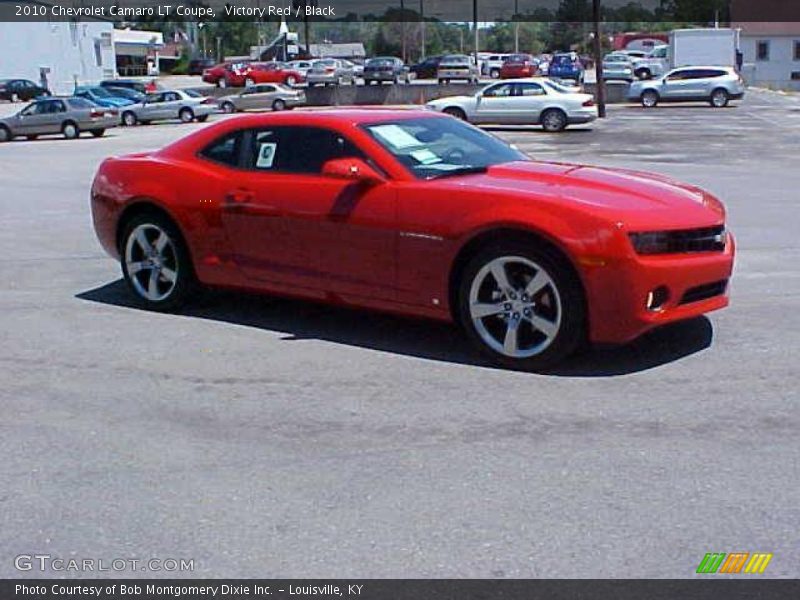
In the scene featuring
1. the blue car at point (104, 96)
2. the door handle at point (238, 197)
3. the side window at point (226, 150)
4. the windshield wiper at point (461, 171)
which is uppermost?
the side window at point (226, 150)

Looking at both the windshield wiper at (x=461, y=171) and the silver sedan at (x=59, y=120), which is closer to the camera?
the windshield wiper at (x=461, y=171)

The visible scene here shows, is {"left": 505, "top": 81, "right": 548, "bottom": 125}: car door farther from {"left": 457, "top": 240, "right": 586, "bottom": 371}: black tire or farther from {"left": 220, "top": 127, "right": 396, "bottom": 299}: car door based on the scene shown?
{"left": 457, "top": 240, "right": 586, "bottom": 371}: black tire

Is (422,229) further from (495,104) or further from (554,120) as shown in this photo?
(495,104)

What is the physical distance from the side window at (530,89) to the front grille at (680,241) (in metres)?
28.6

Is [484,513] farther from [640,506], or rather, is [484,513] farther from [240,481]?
[240,481]

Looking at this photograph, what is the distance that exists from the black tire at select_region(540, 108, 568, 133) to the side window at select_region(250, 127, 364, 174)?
89.8ft

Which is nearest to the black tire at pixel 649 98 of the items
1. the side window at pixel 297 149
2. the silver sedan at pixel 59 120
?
the silver sedan at pixel 59 120

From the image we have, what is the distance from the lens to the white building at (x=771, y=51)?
237 feet

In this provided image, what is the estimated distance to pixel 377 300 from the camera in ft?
23.2

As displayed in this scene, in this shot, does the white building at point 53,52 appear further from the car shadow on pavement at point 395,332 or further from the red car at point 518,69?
the car shadow on pavement at point 395,332

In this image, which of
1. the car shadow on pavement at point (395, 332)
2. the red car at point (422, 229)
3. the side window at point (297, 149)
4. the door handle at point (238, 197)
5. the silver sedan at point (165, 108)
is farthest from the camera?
the silver sedan at point (165, 108)

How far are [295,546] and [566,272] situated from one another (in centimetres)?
270

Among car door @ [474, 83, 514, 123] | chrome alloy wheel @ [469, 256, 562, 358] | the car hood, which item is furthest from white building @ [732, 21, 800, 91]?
chrome alloy wheel @ [469, 256, 562, 358]

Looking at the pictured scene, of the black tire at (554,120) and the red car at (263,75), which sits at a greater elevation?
the red car at (263,75)
